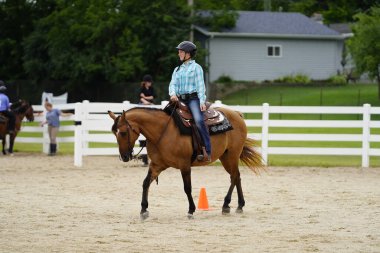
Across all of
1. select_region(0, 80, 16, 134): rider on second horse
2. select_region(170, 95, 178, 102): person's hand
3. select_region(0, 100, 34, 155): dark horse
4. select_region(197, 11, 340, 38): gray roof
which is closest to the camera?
select_region(170, 95, 178, 102): person's hand

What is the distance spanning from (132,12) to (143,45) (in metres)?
2.12

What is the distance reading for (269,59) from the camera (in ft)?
188

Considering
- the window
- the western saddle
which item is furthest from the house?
the western saddle

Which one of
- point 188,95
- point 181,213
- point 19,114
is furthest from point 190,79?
point 19,114

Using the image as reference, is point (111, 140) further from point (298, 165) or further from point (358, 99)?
point (358, 99)

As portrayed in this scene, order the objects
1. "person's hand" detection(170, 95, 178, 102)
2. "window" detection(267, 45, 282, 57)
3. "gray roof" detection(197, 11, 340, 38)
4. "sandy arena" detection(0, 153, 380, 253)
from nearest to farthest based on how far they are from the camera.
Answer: "sandy arena" detection(0, 153, 380, 253)
"person's hand" detection(170, 95, 178, 102)
"gray roof" detection(197, 11, 340, 38)
"window" detection(267, 45, 282, 57)

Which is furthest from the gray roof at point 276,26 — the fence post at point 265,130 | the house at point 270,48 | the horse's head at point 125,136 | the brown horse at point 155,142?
the horse's head at point 125,136

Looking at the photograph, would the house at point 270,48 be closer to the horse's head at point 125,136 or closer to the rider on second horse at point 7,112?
the rider on second horse at point 7,112

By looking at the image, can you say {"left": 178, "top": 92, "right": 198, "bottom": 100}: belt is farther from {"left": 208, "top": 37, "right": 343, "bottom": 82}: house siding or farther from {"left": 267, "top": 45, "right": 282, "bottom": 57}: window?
{"left": 267, "top": 45, "right": 282, "bottom": 57}: window

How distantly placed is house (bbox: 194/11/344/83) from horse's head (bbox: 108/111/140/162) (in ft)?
141

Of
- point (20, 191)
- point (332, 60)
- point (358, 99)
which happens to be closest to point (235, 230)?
point (20, 191)

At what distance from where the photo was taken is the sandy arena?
9.46 m

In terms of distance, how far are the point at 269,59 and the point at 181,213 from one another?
4568 cm

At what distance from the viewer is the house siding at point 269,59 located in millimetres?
56031
